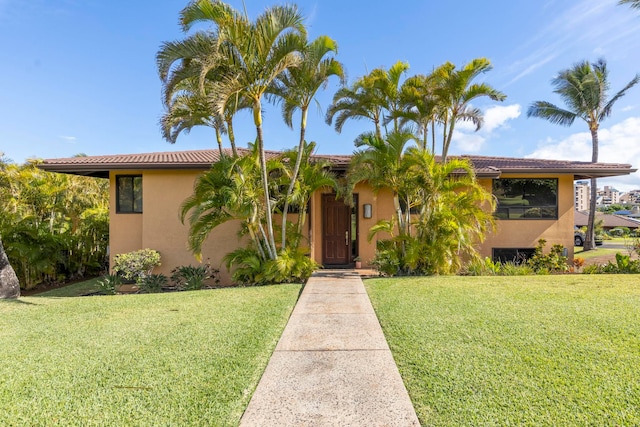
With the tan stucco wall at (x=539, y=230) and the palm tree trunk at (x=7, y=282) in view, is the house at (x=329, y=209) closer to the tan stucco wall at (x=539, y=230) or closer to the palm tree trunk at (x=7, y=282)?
the tan stucco wall at (x=539, y=230)

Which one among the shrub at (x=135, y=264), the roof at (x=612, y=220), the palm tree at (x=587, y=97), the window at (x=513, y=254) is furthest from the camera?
the roof at (x=612, y=220)

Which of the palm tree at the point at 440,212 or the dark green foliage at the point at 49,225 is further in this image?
the dark green foliage at the point at 49,225

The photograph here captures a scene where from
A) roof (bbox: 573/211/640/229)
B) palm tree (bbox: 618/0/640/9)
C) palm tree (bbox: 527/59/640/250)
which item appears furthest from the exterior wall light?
roof (bbox: 573/211/640/229)

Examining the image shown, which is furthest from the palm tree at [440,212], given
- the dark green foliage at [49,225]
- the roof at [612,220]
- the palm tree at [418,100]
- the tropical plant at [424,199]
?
the roof at [612,220]

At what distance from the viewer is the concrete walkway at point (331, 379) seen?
101 inches

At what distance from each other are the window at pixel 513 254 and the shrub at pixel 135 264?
11319mm

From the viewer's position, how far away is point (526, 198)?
1090 centimetres

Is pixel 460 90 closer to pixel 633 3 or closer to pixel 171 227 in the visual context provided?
pixel 633 3

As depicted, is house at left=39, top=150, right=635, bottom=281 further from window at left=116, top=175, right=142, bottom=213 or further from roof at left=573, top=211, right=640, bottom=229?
roof at left=573, top=211, right=640, bottom=229

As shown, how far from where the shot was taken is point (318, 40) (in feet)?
23.9

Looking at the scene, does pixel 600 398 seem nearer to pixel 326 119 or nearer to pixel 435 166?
pixel 435 166

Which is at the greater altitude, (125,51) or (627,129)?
(125,51)

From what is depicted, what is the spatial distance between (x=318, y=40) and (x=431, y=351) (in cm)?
687

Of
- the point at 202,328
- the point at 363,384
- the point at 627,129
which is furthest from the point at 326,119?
the point at 627,129
